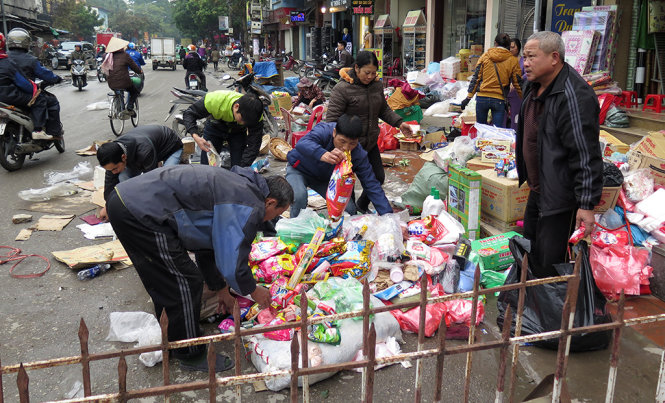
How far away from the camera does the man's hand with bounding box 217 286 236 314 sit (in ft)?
11.0

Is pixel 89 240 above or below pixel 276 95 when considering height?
below

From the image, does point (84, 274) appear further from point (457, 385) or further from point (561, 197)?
point (561, 197)

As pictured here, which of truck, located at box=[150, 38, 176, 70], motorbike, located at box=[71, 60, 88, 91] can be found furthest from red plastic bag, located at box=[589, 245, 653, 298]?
truck, located at box=[150, 38, 176, 70]

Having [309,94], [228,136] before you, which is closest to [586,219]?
[228,136]

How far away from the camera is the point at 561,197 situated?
3.05 metres

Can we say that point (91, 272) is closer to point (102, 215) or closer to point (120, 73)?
point (102, 215)

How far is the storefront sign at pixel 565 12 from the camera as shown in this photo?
841 centimetres

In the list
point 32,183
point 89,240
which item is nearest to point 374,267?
point 89,240

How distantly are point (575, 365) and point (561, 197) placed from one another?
0.96 metres

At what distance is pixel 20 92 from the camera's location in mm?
7328

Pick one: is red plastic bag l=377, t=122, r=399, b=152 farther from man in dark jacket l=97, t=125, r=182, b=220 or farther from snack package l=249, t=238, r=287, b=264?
snack package l=249, t=238, r=287, b=264

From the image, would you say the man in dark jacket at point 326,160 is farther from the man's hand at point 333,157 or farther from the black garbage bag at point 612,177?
the black garbage bag at point 612,177

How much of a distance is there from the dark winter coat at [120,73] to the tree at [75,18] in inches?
2016

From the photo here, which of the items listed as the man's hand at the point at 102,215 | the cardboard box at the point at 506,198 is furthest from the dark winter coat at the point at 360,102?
the man's hand at the point at 102,215
